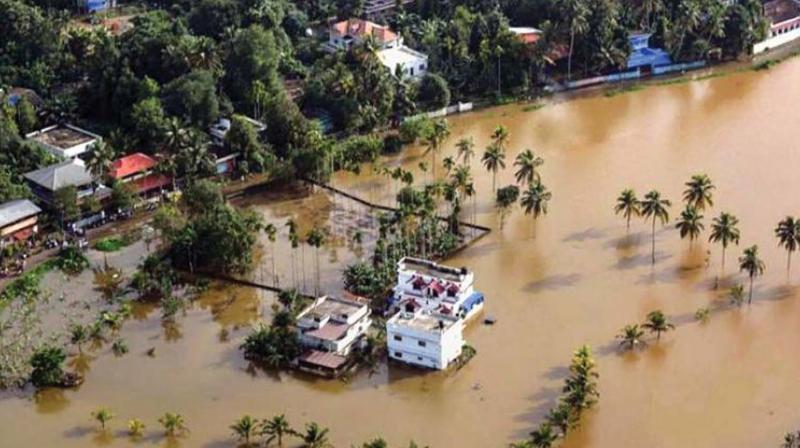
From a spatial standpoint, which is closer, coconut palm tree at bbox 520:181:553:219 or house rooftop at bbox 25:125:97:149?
coconut palm tree at bbox 520:181:553:219

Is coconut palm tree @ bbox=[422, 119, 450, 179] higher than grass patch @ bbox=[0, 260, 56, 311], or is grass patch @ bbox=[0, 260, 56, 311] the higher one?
coconut palm tree @ bbox=[422, 119, 450, 179]

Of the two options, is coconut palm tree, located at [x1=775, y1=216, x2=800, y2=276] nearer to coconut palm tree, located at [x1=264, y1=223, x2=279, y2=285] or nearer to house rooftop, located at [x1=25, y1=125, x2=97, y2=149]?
coconut palm tree, located at [x1=264, y1=223, x2=279, y2=285]

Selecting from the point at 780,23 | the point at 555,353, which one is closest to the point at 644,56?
the point at 780,23

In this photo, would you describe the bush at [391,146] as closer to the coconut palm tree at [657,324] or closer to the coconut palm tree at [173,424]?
the coconut palm tree at [657,324]

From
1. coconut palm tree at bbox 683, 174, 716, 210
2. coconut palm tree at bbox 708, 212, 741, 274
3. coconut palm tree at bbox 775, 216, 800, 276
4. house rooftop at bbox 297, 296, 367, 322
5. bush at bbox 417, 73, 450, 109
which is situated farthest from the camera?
bush at bbox 417, 73, 450, 109

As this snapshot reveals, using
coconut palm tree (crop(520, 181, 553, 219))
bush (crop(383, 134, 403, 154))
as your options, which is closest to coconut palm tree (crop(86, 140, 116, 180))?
bush (crop(383, 134, 403, 154))

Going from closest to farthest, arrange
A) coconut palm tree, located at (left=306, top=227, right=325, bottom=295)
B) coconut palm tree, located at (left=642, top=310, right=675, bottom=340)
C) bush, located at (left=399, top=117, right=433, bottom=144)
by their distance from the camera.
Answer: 1. coconut palm tree, located at (left=642, top=310, right=675, bottom=340)
2. coconut palm tree, located at (left=306, top=227, right=325, bottom=295)
3. bush, located at (left=399, top=117, right=433, bottom=144)

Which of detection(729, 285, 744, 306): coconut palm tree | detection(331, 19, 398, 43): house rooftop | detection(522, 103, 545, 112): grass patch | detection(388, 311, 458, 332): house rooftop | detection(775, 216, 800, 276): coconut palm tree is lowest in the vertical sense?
detection(729, 285, 744, 306): coconut palm tree

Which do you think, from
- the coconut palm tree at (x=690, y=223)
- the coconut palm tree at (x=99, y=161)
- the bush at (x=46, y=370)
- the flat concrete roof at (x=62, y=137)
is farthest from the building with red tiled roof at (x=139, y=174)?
the coconut palm tree at (x=690, y=223)
